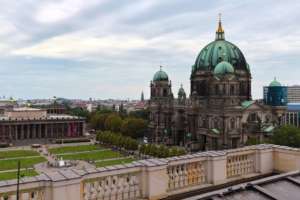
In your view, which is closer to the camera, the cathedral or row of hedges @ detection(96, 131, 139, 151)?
row of hedges @ detection(96, 131, 139, 151)

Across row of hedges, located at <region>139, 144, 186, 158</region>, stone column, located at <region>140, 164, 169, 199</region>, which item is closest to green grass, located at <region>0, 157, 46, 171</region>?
row of hedges, located at <region>139, 144, 186, 158</region>

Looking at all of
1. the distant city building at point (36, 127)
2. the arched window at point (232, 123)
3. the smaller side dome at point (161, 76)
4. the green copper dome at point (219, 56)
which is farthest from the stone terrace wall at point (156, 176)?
the distant city building at point (36, 127)

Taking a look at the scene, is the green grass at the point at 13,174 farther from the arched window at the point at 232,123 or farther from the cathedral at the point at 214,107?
the arched window at the point at 232,123

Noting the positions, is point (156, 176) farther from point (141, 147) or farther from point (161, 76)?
point (161, 76)

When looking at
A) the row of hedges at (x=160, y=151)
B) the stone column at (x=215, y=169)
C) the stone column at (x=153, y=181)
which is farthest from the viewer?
the row of hedges at (x=160, y=151)

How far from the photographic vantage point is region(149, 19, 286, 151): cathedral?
75062mm

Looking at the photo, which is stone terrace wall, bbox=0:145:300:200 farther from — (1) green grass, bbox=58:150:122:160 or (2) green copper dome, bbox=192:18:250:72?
(2) green copper dome, bbox=192:18:250:72

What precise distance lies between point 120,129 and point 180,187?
89.8m

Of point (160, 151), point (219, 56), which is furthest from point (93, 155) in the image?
point (219, 56)

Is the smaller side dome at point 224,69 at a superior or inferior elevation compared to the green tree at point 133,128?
superior

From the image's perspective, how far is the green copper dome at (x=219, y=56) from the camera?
88.4 metres

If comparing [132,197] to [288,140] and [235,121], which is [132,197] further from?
[235,121]

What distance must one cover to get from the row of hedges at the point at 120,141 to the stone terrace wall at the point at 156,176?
5829cm

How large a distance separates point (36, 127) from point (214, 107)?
61.7 metres
